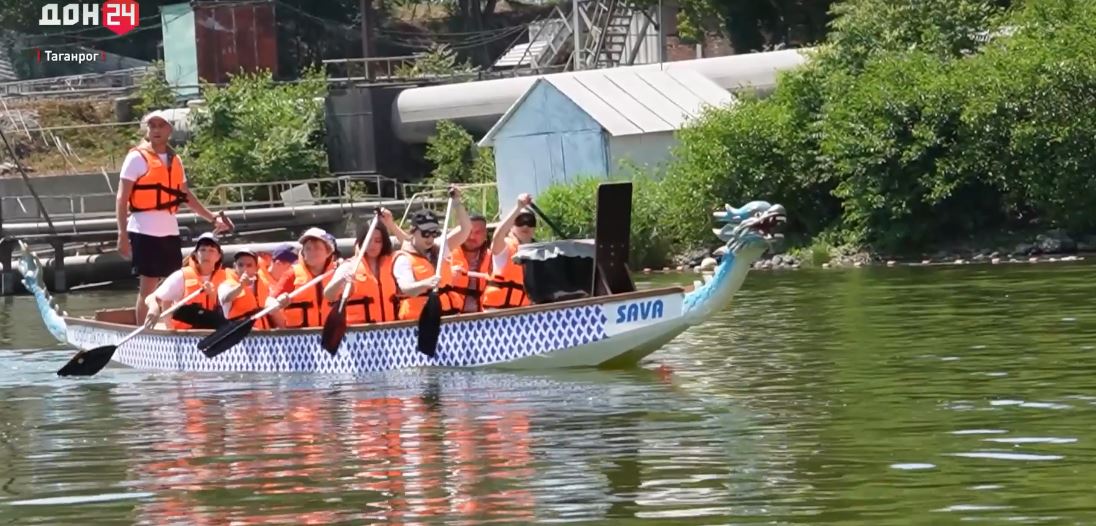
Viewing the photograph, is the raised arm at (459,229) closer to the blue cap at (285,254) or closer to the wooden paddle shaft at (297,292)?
the wooden paddle shaft at (297,292)

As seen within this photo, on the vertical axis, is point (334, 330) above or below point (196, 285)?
below

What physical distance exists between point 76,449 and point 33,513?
8.31ft

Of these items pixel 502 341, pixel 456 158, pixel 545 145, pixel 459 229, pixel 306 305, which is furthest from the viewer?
pixel 456 158

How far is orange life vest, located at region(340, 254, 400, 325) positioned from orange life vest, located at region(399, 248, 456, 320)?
0.26 m

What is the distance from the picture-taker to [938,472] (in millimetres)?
10555

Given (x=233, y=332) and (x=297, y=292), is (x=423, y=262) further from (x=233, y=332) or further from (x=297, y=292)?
(x=233, y=332)

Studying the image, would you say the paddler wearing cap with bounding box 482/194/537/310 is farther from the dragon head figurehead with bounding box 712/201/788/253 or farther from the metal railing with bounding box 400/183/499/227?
the metal railing with bounding box 400/183/499/227

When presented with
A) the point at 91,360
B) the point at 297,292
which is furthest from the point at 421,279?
the point at 91,360

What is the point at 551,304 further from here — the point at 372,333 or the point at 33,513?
the point at 33,513

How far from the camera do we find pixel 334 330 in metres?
17.0

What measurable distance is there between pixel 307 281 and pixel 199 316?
1.27 meters

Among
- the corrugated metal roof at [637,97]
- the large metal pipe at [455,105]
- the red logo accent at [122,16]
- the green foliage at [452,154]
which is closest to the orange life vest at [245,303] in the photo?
the corrugated metal roof at [637,97]

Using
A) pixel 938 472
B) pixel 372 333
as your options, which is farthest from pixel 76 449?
pixel 938 472

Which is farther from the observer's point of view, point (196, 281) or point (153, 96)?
point (153, 96)
